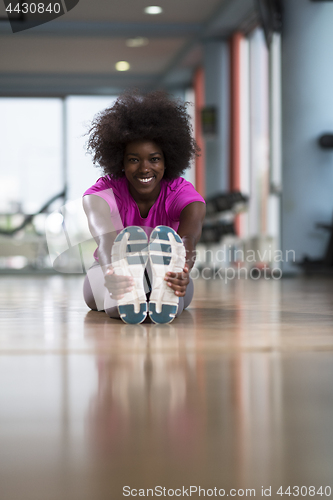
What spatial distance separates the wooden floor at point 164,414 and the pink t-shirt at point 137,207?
53cm

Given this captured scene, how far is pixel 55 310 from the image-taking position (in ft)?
6.89

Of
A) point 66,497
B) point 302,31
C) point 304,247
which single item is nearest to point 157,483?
point 66,497

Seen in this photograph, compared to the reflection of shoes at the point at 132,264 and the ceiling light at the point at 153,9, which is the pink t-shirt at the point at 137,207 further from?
the ceiling light at the point at 153,9

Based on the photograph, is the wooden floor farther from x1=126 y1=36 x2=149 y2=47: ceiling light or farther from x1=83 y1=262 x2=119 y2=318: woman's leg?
x1=126 y1=36 x2=149 y2=47: ceiling light

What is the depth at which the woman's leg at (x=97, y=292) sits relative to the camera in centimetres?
179

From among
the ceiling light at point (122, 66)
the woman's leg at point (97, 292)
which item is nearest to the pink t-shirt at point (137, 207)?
the woman's leg at point (97, 292)

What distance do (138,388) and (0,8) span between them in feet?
16.1

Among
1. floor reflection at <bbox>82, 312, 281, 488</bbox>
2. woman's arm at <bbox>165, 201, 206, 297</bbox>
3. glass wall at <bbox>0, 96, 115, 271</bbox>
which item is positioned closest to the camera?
floor reflection at <bbox>82, 312, 281, 488</bbox>

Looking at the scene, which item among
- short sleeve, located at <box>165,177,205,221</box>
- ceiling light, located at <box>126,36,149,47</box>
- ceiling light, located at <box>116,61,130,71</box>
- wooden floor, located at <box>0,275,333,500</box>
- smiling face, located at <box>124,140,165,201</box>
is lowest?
wooden floor, located at <box>0,275,333,500</box>

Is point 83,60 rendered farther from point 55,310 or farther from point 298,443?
point 298,443

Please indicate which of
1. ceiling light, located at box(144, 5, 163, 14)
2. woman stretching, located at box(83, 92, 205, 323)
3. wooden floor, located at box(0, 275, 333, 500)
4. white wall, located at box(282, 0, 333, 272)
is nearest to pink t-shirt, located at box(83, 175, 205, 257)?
woman stretching, located at box(83, 92, 205, 323)

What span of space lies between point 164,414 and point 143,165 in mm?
819

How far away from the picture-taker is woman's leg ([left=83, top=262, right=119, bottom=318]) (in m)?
1.79

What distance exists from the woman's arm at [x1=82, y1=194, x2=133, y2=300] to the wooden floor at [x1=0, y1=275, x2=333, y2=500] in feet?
0.48
